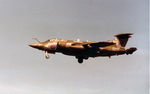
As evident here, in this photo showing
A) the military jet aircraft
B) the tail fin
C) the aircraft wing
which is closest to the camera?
the aircraft wing

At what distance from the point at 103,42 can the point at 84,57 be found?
5.69 metres

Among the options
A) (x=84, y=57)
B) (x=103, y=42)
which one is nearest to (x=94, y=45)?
(x=103, y=42)

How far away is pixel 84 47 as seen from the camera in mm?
32219

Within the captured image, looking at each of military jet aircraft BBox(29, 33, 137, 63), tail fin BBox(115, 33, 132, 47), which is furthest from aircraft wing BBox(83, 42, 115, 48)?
tail fin BBox(115, 33, 132, 47)

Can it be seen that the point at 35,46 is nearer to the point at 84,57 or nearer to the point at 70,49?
the point at 70,49

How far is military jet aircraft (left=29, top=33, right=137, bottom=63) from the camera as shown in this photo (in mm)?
31844

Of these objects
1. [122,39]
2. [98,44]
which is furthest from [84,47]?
[122,39]

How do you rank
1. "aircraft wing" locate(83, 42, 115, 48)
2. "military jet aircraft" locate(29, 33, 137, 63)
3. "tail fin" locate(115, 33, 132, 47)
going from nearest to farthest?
"aircraft wing" locate(83, 42, 115, 48) < "military jet aircraft" locate(29, 33, 137, 63) < "tail fin" locate(115, 33, 132, 47)

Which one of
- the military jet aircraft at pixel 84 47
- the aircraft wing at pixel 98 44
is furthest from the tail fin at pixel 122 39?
the aircraft wing at pixel 98 44

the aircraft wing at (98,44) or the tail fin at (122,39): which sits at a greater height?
the tail fin at (122,39)

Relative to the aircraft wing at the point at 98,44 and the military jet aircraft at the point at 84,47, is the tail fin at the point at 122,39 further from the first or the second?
the aircraft wing at the point at 98,44

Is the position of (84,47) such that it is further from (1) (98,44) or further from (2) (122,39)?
(2) (122,39)

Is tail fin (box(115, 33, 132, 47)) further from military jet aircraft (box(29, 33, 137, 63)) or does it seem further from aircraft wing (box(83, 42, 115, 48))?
aircraft wing (box(83, 42, 115, 48))

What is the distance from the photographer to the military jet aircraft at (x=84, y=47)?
31844mm
